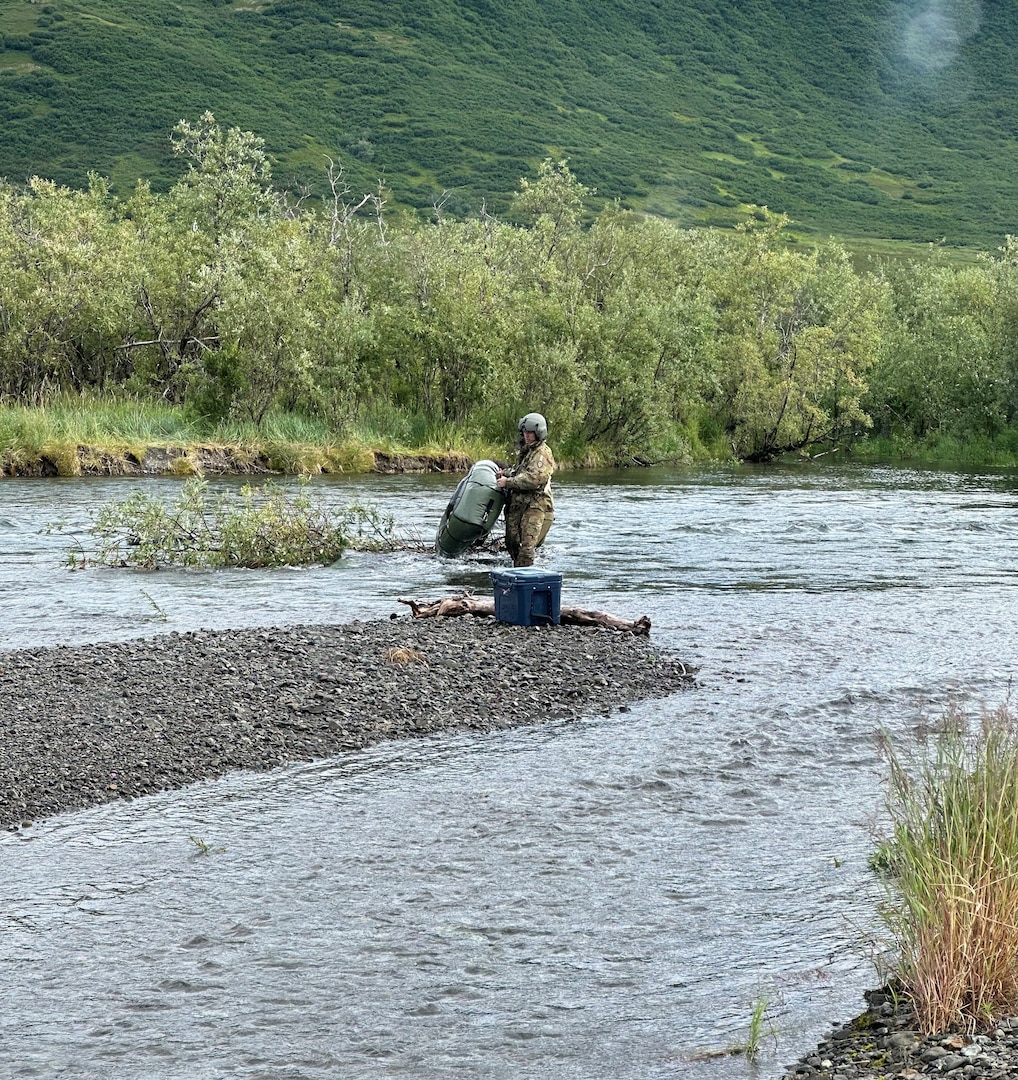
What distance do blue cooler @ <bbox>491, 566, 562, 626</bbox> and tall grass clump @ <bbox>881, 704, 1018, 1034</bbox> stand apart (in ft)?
28.2

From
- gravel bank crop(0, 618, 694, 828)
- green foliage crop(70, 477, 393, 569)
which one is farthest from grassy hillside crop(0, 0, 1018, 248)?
gravel bank crop(0, 618, 694, 828)

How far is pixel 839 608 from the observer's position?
18203 millimetres

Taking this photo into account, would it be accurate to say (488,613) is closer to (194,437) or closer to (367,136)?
(194,437)

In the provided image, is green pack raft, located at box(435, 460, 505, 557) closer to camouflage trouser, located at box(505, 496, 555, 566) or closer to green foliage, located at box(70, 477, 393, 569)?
camouflage trouser, located at box(505, 496, 555, 566)

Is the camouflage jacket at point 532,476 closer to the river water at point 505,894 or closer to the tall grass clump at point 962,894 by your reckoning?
the river water at point 505,894

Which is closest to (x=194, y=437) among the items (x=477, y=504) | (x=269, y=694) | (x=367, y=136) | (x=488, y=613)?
(x=477, y=504)

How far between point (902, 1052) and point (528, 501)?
13035mm

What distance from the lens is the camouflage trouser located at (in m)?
18.5

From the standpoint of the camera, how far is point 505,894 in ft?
26.5

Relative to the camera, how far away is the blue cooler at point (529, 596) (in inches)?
596

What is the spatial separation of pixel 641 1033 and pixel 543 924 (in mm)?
1319

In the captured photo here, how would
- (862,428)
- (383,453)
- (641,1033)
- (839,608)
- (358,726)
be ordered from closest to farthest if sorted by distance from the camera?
(641,1033)
(358,726)
(839,608)
(383,453)
(862,428)

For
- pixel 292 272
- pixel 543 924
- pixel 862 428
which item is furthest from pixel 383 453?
pixel 543 924

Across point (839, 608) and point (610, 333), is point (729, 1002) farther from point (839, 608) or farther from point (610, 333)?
point (610, 333)
